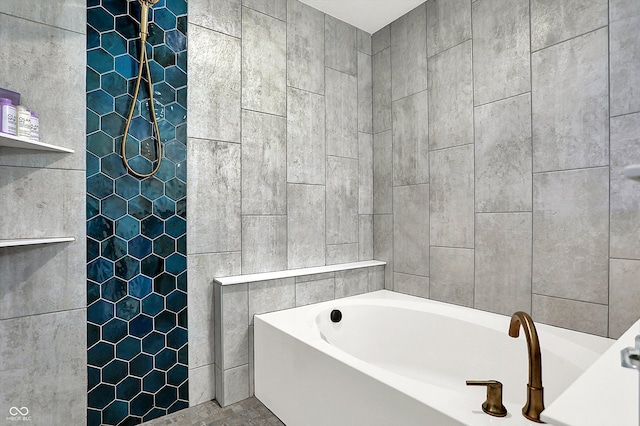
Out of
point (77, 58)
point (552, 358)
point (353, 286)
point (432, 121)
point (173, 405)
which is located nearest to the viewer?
point (552, 358)

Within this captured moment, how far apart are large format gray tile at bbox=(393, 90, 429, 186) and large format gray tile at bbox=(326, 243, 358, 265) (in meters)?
0.61

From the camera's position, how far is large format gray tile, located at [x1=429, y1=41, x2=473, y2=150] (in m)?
2.26

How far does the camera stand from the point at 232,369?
2064 mm

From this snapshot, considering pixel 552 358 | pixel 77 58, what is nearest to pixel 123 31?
pixel 77 58

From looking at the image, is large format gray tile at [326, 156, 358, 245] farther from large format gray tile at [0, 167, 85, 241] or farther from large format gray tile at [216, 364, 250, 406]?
large format gray tile at [0, 167, 85, 241]

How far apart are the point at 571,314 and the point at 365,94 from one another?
207cm

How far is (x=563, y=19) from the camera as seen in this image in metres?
1.83

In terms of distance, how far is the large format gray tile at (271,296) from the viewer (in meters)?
2.12

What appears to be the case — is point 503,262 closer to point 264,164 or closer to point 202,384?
point 264,164

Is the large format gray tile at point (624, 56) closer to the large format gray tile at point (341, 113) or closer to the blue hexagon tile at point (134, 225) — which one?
the large format gray tile at point (341, 113)

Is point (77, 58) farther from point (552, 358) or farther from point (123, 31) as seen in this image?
point (552, 358)

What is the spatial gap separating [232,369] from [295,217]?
1.04 m

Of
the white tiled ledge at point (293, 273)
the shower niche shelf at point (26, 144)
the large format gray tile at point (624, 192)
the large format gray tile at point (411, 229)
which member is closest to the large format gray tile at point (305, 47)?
the large format gray tile at point (411, 229)
